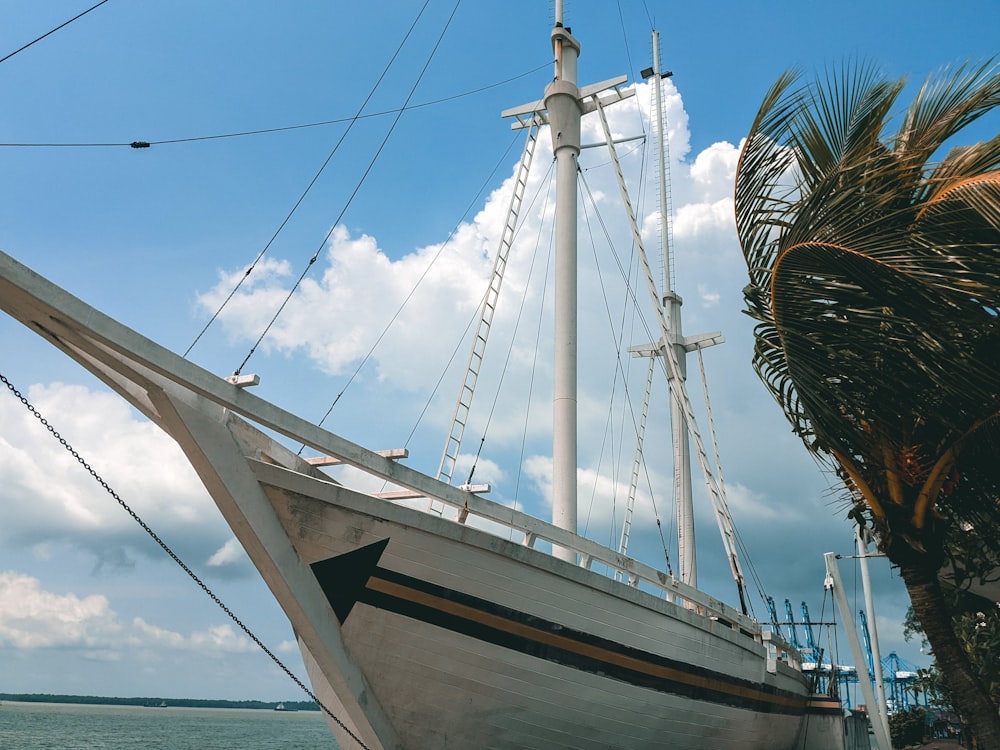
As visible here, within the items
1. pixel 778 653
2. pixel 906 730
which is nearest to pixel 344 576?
pixel 778 653

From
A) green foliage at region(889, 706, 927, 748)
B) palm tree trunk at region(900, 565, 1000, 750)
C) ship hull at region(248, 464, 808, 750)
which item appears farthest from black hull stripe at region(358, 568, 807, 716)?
green foliage at region(889, 706, 927, 748)

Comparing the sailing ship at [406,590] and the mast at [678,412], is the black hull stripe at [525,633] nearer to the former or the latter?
the sailing ship at [406,590]

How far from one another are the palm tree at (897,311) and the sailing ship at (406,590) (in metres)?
3.48

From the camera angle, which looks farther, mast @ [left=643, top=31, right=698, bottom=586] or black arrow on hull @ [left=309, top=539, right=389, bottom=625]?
mast @ [left=643, top=31, right=698, bottom=586]

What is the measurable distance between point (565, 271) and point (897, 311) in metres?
7.63

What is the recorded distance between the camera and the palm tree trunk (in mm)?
8055

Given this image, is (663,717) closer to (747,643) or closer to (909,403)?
(747,643)

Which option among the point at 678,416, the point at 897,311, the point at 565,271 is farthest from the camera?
the point at 678,416

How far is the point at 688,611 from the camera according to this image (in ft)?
37.4

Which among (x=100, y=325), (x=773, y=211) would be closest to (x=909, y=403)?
(x=773, y=211)

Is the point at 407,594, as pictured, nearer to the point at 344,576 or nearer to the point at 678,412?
the point at 344,576

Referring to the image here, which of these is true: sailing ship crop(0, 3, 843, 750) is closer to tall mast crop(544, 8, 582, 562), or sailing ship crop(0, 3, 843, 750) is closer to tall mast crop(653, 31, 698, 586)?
tall mast crop(544, 8, 582, 562)

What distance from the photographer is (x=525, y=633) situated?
922cm

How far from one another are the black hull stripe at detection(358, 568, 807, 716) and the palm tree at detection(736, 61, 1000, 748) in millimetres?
3540
